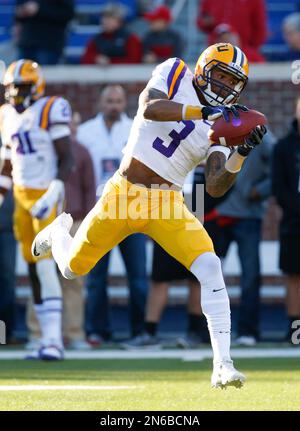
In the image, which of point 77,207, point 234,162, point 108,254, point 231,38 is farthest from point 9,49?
point 234,162

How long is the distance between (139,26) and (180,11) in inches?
19.3

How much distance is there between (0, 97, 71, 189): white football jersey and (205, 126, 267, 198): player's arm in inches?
91.5

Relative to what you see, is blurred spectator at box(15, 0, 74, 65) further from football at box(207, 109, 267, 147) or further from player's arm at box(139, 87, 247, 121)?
football at box(207, 109, 267, 147)

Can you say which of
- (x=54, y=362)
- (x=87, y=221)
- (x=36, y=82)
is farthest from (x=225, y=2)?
(x=87, y=221)

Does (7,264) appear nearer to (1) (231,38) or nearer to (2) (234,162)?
(1) (231,38)

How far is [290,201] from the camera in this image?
385 inches

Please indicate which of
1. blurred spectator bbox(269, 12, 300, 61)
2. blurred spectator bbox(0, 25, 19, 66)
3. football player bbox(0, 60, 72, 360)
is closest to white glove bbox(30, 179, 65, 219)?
football player bbox(0, 60, 72, 360)

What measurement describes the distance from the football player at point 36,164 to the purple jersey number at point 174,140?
2.10 metres

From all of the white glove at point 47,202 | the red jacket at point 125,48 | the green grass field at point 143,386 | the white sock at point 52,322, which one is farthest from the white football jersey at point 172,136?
the red jacket at point 125,48

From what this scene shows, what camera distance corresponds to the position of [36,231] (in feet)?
28.2

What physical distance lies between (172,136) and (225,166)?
34cm

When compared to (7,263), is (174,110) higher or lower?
higher
